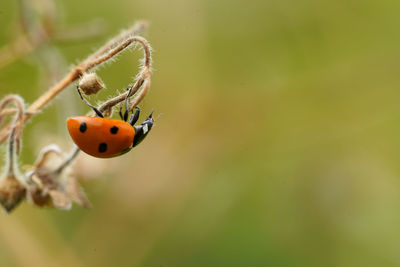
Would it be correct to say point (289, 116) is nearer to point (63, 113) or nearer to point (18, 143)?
point (63, 113)

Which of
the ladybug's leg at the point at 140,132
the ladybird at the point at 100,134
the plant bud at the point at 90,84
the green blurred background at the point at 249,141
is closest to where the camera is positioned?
the plant bud at the point at 90,84

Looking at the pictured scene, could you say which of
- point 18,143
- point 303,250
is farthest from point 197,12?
point 18,143

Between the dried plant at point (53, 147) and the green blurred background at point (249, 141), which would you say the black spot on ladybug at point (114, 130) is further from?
the green blurred background at point (249, 141)

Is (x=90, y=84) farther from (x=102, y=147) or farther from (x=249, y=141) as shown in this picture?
(x=249, y=141)

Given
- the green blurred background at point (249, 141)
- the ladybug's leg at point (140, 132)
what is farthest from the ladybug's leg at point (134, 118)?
the green blurred background at point (249, 141)

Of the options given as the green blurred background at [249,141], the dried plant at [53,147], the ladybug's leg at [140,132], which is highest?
the green blurred background at [249,141]

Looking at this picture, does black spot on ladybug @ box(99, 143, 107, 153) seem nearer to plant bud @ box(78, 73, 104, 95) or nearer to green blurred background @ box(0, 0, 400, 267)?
plant bud @ box(78, 73, 104, 95)

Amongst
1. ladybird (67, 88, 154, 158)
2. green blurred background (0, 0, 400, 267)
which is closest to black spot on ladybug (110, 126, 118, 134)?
ladybird (67, 88, 154, 158)

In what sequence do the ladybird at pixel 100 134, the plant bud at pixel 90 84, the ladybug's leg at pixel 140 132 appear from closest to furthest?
the plant bud at pixel 90 84
the ladybird at pixel 100 134
the ladybug's leg at pixel 140 132
